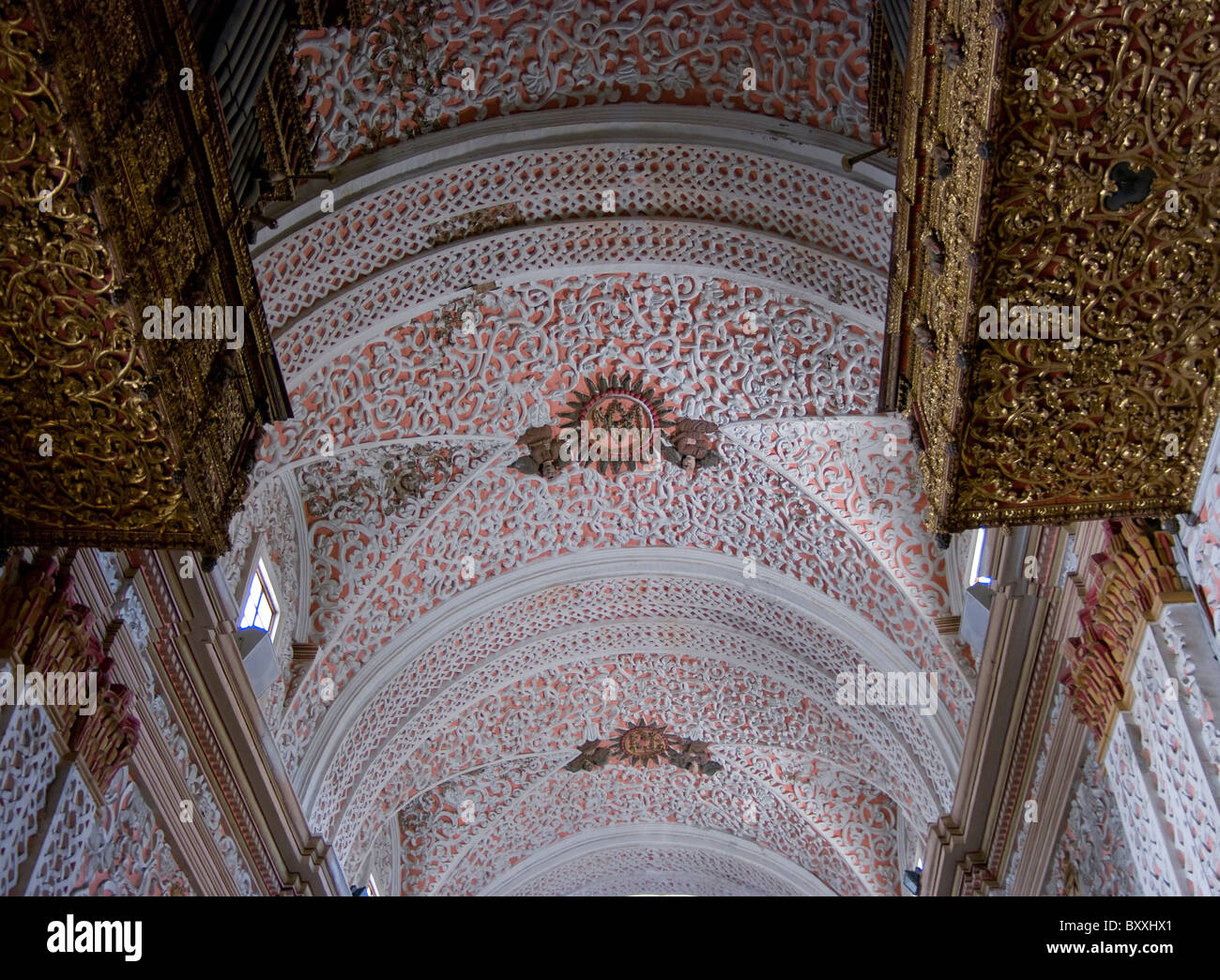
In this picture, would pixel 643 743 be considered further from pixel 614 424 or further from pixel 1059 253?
pixel 1059 253

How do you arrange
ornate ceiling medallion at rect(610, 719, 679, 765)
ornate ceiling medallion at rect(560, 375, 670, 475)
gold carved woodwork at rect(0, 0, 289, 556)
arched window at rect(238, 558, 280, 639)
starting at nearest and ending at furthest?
gold carved woodwork at rect(0, 0, 289, 556) < arched window at rect(238, 558, 280, 639) < ornate ceiling medallion at rect(560, 375, 670, 475) < ornate ceiling medallion at rect(610, 719, 679, 765)

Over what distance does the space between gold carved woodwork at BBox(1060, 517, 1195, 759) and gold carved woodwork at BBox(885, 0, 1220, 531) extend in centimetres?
41

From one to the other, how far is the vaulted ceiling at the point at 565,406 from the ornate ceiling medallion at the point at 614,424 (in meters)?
0.12

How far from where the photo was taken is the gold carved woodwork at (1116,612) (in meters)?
5.28

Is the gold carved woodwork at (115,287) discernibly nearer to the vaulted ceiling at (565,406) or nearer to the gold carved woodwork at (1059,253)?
the vaulted ceiling at (565,406)

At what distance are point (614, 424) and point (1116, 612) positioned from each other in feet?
14.5

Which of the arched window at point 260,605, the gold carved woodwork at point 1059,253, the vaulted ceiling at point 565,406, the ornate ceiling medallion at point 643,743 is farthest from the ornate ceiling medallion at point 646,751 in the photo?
the gold carved woodwork at point 1059,253

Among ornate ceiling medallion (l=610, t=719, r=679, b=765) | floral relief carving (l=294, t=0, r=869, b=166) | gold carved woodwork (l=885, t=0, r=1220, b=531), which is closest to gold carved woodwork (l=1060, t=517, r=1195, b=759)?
gold carved woodwork (l=885, t=0, r=1220, b=531)

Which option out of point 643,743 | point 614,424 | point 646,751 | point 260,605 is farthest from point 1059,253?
point 646,751

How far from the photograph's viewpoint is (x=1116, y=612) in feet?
18.6

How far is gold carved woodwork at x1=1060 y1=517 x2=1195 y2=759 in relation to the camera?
5.28 metres

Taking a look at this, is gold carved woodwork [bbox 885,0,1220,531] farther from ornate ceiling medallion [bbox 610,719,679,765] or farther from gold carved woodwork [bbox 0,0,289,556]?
ornate ceiling medallion [bbox 610,719,679,765]

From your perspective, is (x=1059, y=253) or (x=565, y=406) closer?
(x=1059, y=253)
